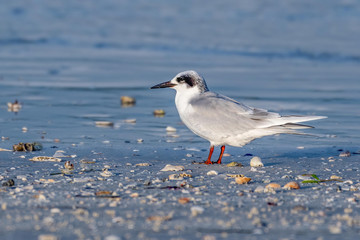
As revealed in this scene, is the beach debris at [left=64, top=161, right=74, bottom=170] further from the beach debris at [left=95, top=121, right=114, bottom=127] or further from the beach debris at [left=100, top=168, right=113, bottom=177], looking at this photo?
the beach debris at [left=95, top=121, right=114, bottom=127]

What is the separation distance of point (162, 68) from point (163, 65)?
416 millimetres

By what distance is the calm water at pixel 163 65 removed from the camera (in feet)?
24.6

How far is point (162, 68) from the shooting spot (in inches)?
488

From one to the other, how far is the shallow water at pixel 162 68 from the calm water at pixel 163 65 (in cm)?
2

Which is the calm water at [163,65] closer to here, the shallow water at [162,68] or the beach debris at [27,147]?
the shallow water at [162,68]

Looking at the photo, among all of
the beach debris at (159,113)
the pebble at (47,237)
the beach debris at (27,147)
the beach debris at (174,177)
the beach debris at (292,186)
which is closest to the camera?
the pebble at (47,237)

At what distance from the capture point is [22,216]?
4254 mm

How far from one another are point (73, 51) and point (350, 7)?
400 inches

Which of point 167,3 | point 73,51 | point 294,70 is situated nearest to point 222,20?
point 167,3

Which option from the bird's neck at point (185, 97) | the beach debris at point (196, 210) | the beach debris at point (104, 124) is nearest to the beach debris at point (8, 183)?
the beach debris at point (196, 210)

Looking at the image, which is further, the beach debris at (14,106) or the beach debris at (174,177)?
the beach debris at (14,106)

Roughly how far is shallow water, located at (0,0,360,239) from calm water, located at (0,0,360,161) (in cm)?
2

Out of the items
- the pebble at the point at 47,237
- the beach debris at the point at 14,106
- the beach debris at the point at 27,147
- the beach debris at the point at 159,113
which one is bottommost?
the pebble at the point at 47,237

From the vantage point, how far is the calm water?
7.49 metres
